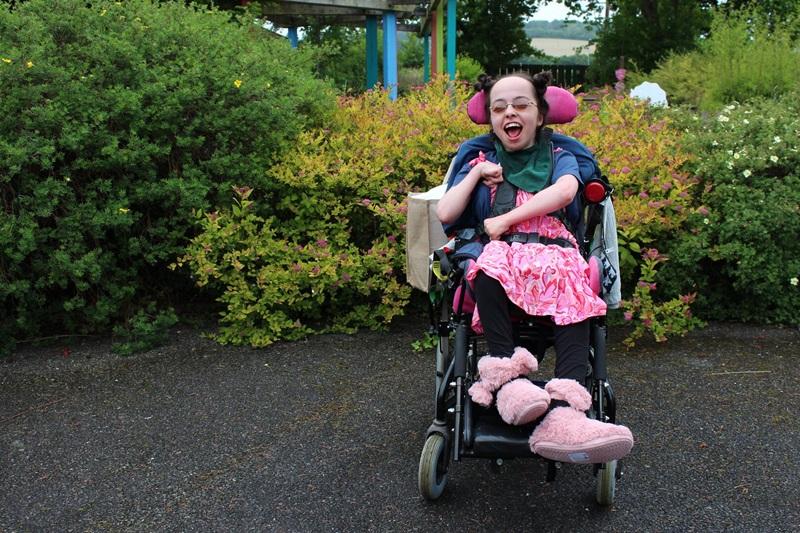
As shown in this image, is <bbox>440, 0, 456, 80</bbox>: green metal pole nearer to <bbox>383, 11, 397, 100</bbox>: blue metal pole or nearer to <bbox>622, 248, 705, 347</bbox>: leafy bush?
<bbox>383, 11, 397, 100</bbox>: blue metal pole

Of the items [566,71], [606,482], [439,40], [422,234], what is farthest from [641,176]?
[566,71]

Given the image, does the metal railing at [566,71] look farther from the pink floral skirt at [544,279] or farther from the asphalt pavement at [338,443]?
the pink floral skirt at [544,279]

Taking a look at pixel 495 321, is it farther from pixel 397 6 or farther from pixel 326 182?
pixel 397 6

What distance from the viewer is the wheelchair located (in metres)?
2.52

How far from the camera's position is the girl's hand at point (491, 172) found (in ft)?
9.86

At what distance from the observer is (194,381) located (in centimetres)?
404

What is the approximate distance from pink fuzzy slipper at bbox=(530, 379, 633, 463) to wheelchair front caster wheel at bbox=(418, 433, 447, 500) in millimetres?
428

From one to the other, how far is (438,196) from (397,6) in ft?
29.5

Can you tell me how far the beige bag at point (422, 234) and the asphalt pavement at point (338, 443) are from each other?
60 cm

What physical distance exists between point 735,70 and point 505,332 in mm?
6461

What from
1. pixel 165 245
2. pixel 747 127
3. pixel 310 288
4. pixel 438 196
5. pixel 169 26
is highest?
pixel 169 26

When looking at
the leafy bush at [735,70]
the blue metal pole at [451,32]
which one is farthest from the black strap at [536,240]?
the blue metal pole at [451,32]

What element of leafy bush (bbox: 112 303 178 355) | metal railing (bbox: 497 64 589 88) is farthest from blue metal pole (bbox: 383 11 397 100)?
metal railing (bbox: 497 64 589 88)

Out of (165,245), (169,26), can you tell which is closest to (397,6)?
(169,26)
